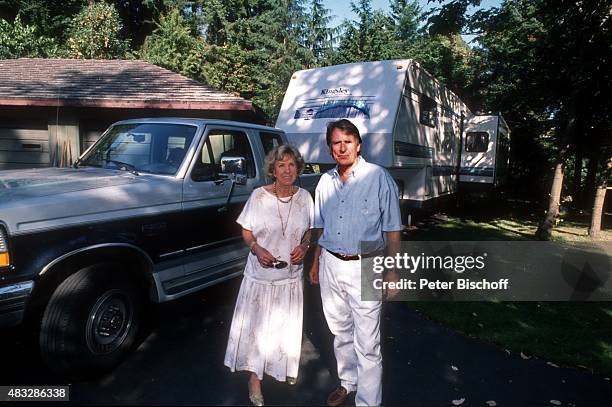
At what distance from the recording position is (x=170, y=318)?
16.2 ft

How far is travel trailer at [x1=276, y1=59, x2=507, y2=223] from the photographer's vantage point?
7.92 m

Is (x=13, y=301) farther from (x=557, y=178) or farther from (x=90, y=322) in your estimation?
(x=557, y=178)

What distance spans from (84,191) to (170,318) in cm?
203

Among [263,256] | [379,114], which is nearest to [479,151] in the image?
[379,114]

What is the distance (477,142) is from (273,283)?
12.1m

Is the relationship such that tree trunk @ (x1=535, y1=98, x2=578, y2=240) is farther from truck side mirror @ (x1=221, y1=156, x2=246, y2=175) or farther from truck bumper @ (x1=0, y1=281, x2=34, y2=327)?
truck bumper @ (x1=0, y1=281, x2=34, y2=327)

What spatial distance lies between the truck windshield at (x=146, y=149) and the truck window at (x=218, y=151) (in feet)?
0.68

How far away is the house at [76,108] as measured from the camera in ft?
31.2

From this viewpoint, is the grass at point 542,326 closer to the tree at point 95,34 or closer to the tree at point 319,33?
the tree at point 95,34

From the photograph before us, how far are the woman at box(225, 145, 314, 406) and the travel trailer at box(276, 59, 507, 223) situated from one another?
492 cm

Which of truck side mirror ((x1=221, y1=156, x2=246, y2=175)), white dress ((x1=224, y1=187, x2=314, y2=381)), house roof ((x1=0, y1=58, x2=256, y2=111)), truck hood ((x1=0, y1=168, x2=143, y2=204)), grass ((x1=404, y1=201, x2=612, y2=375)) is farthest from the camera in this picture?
house roof ((x1=0, y1=58, x2=256, y2=111))

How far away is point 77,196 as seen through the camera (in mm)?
3398

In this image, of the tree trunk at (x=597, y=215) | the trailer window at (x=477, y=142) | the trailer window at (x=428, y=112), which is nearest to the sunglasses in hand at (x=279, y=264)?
the trailer window at (x=428, y=112)

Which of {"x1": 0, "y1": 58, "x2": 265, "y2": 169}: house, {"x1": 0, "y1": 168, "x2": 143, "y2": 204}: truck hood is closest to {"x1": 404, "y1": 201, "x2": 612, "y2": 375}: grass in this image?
{"x1": 0, "y1": 168, "x2": 143, "y2": 204}: truck hood
